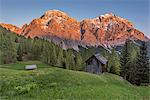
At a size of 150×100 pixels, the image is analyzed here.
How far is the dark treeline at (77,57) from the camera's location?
72931mm

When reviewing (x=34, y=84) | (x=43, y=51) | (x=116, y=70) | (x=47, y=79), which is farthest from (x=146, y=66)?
(x=43, y=51)

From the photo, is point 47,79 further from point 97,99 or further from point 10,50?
point 10,50

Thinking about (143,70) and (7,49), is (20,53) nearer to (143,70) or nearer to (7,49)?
(7,49)

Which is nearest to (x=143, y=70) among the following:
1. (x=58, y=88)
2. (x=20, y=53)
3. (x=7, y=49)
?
(x=58, y=88)

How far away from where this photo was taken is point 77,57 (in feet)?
438

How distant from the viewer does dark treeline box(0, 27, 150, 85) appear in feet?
239

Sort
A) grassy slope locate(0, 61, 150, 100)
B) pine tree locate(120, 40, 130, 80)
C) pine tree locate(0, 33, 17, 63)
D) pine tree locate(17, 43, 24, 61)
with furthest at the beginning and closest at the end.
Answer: pine tree locate(17, 43, 24, 61), pine tree locate(0, 33, 17, 63), pine tree locate(120, 40, 130, 80), grassy slope locate(0, 61, 150, 100)

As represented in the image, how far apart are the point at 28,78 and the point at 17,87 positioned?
22.4 ft

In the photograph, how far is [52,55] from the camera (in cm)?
14362

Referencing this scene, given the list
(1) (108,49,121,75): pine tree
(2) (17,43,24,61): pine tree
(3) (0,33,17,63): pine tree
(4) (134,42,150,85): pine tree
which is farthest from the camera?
(2) (17,43,24,61): pine tree

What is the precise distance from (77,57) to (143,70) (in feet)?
211

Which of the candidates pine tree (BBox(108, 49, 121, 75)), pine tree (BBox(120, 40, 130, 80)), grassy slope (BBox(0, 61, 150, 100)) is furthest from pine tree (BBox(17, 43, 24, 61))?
grassy slope (BBox(0, 61, 150, 100))

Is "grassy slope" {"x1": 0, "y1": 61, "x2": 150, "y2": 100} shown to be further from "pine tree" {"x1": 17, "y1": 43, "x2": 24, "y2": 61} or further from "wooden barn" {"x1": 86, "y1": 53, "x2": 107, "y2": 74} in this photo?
"pine tree" {"x1": 17, "y1": 43, "x2": 24, "y2": 61}

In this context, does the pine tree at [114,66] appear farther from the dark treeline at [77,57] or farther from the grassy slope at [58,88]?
the grassy slope at [58,88]
